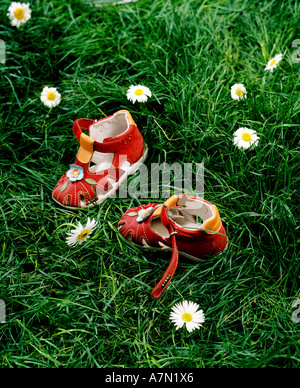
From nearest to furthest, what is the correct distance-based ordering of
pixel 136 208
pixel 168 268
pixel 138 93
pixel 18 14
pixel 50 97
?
pixel 168 268 < pixel 136 208 < pixel 138 93 < pixel 50 97 < pixel 18 14

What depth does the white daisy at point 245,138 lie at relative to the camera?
7.41 feet

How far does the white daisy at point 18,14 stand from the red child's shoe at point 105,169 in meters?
1.05

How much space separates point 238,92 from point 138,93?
58 cm

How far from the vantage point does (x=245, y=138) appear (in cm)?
228

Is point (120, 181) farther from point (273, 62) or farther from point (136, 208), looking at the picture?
point (273, 62)

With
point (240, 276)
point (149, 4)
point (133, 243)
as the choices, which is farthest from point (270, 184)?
point (149, 4)

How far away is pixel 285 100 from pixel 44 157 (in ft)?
4.75

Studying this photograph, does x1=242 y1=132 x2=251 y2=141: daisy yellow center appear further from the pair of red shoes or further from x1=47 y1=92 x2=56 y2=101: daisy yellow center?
x1=47 y1=92 x2=56 y2=101: daisy yellow center

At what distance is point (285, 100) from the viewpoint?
8.10 feet

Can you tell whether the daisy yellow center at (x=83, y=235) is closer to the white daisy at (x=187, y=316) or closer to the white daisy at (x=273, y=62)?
the white daisy at (x=187, y=316)

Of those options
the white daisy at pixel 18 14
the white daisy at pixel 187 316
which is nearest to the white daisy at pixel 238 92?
the white daisy at pixel 187 316

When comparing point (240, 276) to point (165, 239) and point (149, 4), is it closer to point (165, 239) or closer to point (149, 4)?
point (165, 239)

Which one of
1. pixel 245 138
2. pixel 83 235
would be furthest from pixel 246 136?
pixel 83 235

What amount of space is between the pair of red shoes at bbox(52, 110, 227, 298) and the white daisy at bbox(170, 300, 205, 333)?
0.11 meters
